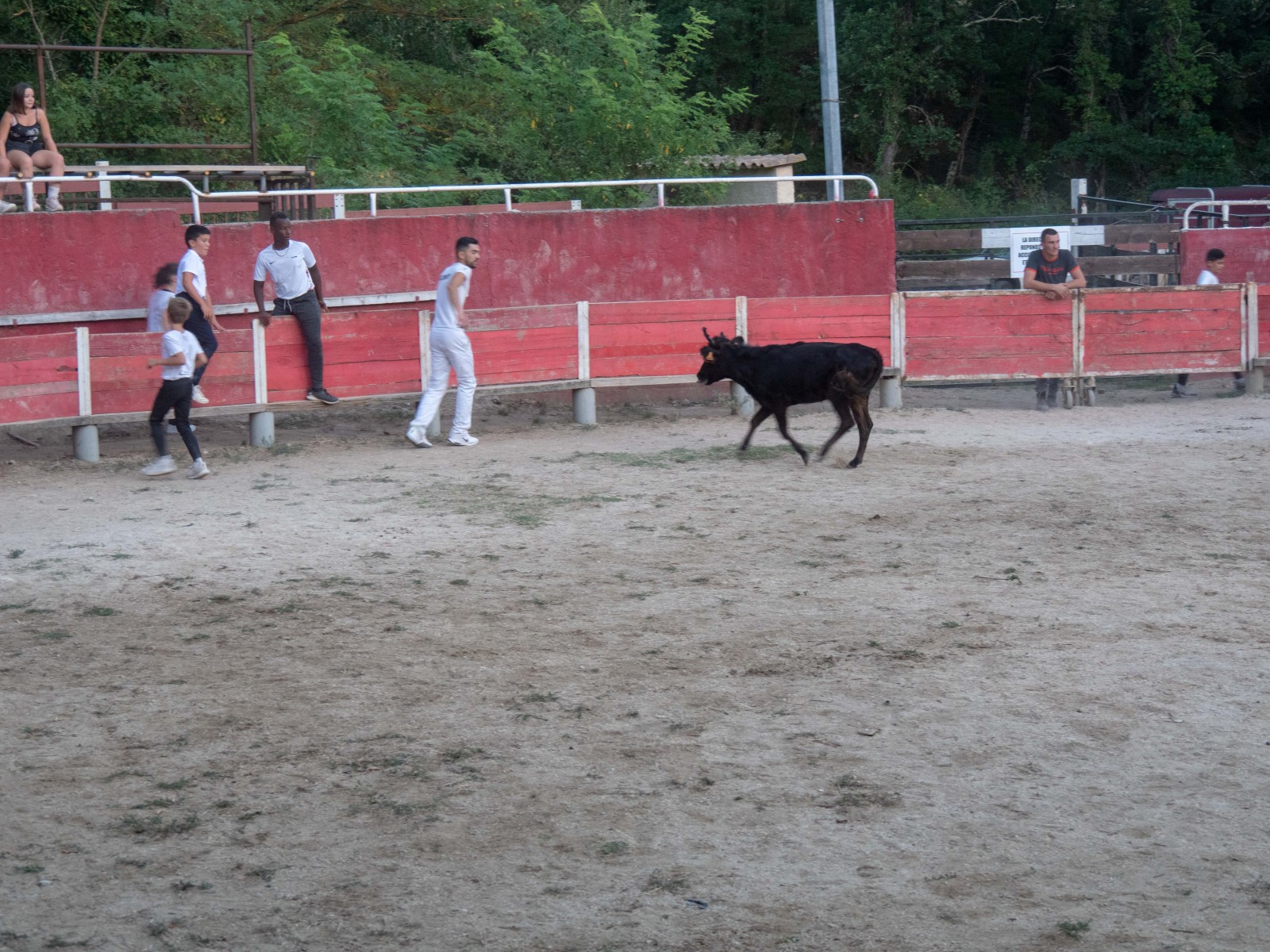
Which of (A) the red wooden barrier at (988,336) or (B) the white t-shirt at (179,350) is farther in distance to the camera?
(A) the red wooden barrier at (988,336)

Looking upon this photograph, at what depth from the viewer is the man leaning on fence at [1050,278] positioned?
46.8 ft

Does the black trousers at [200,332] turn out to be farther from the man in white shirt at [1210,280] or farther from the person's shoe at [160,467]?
the man in white shirt at [1210,280]

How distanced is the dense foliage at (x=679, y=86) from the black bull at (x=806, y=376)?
24.9 ft

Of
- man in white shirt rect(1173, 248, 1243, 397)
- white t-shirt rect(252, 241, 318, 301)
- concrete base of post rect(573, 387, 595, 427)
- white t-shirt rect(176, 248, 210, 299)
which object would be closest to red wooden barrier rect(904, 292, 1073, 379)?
man in white shirt rect(1173, 248, 1243, 397)

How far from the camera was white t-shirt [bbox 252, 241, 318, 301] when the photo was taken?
479 inches

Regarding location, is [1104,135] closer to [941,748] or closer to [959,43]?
[959,43]

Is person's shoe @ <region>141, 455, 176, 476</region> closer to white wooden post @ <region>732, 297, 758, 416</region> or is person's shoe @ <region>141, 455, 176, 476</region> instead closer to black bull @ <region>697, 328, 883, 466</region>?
black bull @ <region>697, 328, 883, 466</region>

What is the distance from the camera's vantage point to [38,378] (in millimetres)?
11562

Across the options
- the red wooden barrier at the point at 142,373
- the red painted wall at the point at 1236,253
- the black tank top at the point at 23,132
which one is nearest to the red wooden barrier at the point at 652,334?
→ the red wooden barrier at the point at 142,373

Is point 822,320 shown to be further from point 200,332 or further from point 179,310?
point 179,310

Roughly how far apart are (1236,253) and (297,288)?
40.2 ft

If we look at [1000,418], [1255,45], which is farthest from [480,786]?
[1255,45]

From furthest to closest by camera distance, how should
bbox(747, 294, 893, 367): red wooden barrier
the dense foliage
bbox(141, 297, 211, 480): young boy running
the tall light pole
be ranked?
the dense foliage → the tall light pole → bbox(747, 294, 893, 367): red wooden barrier → bbox(141, 297, 211, 480): young boy running

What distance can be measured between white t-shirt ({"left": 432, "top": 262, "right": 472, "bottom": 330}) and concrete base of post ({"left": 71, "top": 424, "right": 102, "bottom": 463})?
9.62 feet
